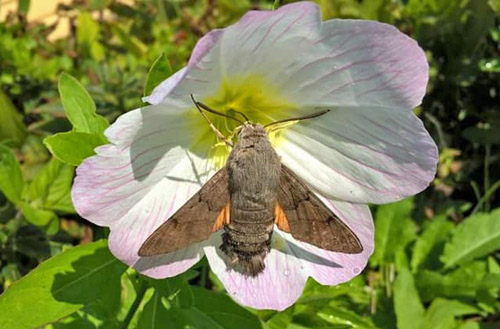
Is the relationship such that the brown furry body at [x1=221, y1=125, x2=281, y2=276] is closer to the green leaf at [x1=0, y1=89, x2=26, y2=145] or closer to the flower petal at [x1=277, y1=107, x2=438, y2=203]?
the flower petal at [x1=277, y1=107, x2=438, y2=203]

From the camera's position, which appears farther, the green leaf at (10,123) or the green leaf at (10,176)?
the green leaf at (10,123)

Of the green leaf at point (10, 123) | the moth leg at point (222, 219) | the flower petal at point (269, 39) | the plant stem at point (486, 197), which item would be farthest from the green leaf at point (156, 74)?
the plant stem at point (486, 197)

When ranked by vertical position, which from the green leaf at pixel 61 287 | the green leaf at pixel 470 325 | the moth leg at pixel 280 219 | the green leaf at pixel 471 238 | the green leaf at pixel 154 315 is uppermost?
the moth leg at pixel 280 219

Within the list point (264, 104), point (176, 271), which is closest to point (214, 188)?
point (176, 271)

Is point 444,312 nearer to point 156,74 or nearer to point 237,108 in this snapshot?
point 237,108

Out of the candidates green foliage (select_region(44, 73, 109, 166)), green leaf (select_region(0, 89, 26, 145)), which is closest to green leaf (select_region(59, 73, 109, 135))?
green foliage (select_region(44, 73, 109, 166))

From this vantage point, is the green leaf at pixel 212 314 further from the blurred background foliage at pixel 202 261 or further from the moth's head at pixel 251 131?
the moth's head at pixel 251 131
